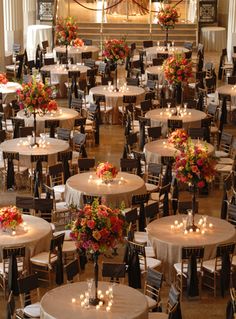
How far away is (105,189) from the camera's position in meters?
17.2

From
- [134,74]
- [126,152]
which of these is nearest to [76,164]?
[126,152]

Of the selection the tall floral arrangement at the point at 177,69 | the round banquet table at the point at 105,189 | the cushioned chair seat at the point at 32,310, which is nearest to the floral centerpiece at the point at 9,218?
the cushioned chair seat at the point at 32,310

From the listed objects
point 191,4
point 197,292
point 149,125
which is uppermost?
point 191,4

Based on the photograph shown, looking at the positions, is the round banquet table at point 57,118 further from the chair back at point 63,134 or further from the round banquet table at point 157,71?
the round banquet table at point 157,71

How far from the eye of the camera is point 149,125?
22234 millimetres

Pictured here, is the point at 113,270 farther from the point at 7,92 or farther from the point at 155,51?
the point at 155,51

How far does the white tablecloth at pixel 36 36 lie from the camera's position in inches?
1375

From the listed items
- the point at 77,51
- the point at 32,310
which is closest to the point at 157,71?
the point at 77,51

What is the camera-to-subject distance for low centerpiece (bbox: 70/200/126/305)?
12102 millimetres

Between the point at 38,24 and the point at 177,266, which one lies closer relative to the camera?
the point at 177,266

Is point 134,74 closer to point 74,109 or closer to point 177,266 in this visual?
point 74,109

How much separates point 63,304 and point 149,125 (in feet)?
34.2

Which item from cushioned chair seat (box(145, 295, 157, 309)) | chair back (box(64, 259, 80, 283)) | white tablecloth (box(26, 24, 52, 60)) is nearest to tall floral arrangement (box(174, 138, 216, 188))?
cushioned chair seat (box(145, 295, 157, 309))

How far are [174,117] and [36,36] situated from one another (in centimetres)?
1394
